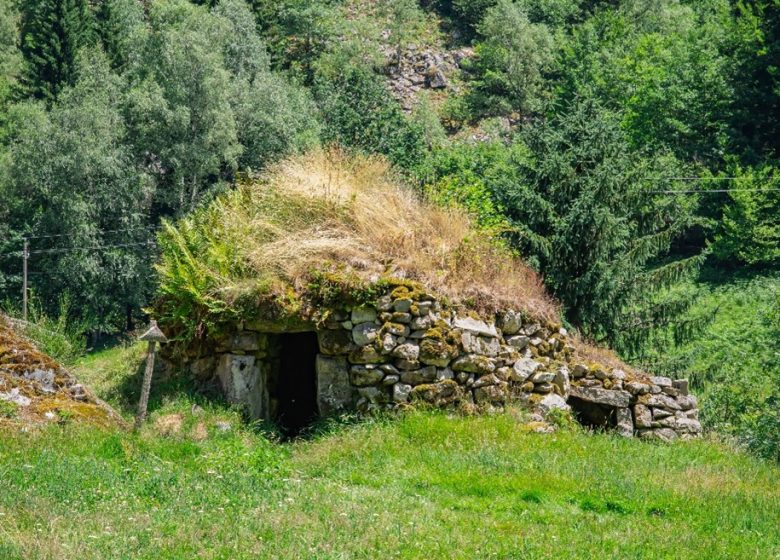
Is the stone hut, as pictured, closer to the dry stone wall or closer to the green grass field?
the dry stone wall

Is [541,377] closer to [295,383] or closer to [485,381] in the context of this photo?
[485,381]

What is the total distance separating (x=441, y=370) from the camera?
13.3 metres

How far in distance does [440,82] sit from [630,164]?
54.5m

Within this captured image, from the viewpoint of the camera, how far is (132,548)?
7078 millimetres

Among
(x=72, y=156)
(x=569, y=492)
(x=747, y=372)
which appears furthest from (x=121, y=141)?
(x=569, y=492)

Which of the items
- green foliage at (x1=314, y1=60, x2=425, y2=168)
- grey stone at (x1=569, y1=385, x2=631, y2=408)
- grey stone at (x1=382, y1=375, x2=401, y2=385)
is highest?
green foliage at (x1=314, y1=60, x2=425, y2=168)

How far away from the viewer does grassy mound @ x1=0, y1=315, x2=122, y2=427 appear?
11.4m

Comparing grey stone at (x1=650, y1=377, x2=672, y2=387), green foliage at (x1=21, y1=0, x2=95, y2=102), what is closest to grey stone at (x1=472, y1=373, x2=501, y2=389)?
grey stone at (x1=650, y1=377, x2=672, y2=387)

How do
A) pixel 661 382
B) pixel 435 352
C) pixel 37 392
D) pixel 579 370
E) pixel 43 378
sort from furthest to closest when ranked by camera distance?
1. pixel 661 382
2. pixel 579 370
3. pixel 435 352
4. pixel 43 378
5. pixel 37 392

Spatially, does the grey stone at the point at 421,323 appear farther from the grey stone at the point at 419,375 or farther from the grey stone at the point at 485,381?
the grey stone at the point at 485,381

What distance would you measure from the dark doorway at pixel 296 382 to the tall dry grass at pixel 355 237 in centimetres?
189

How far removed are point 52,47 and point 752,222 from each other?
3639 cm

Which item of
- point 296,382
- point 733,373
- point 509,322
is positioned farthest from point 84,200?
point 509,322

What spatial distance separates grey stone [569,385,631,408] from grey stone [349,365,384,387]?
3239mm
